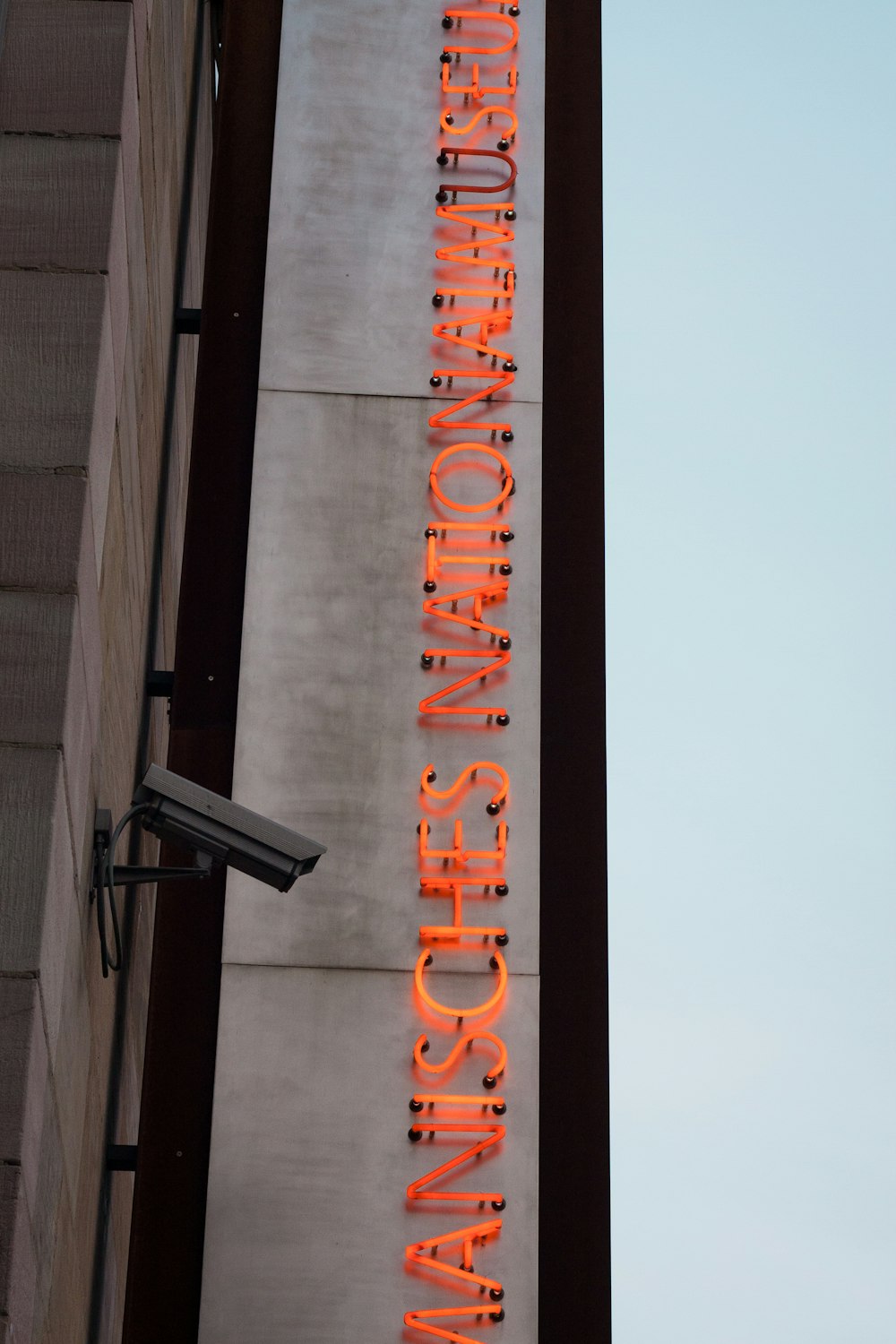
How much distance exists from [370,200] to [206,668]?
3.56m

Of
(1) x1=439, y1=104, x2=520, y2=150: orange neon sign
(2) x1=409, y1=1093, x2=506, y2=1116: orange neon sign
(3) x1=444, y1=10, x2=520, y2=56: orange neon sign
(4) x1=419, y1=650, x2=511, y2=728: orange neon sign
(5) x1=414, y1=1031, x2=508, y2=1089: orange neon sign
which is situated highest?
(3) x1=444, y1=10, x2=520, y2=56: orange neon sign

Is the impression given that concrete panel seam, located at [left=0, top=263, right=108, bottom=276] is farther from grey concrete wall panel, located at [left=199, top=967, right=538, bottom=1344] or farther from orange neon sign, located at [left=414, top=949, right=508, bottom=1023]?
orange neon sign, located at [left=414, top=949, right=508, bottom=1023]

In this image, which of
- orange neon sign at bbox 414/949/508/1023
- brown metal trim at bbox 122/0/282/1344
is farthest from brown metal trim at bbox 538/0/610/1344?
brown metal trim at bbox 122/0/282/1344

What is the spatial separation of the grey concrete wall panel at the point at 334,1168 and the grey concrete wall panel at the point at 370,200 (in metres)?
3.99

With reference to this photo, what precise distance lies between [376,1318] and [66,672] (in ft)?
13.3

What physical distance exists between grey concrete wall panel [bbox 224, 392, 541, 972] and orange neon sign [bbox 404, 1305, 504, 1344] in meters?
1.82

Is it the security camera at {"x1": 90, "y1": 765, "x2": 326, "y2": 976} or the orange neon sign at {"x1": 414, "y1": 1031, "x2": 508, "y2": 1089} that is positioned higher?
the security camera at {"x1": 90, "y1": 765, "x2": 326, "y2": 976}

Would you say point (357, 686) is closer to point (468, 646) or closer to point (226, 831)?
point (468, 646)

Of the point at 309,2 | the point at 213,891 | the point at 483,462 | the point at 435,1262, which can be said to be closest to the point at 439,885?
the point at 213,891

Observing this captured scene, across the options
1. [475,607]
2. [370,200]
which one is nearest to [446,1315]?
[475,607]

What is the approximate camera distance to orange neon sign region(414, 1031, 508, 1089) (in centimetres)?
1017

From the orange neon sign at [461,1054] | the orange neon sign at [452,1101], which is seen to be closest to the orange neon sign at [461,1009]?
the orange neon sign at [461,1054]

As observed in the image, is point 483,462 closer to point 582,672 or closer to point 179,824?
point 582,672

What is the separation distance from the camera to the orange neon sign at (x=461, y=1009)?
10289 millimetres
